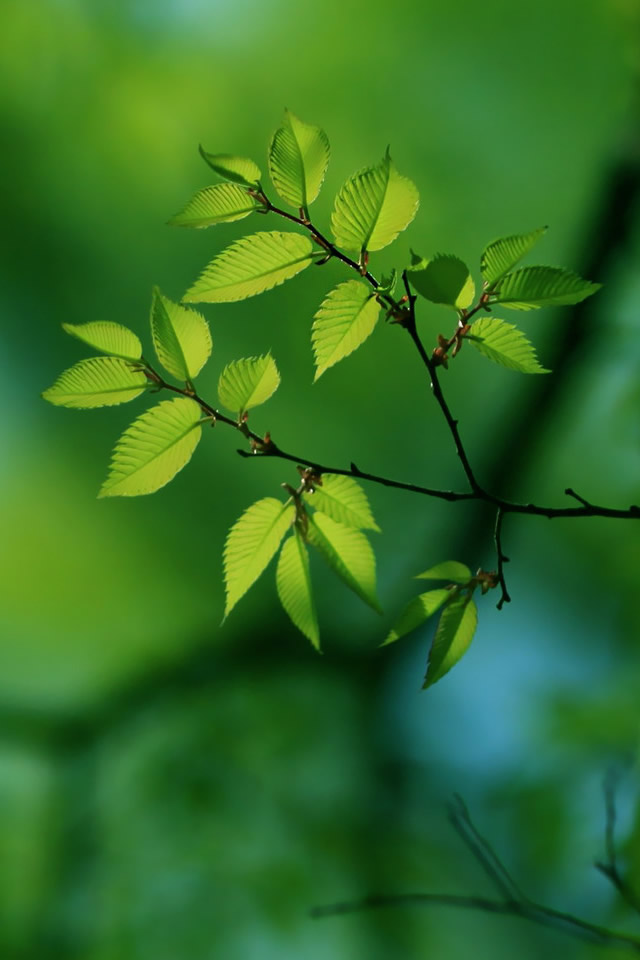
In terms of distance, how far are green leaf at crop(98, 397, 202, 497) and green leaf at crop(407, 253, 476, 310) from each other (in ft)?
0.76

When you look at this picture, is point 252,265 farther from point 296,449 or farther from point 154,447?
point 296,449

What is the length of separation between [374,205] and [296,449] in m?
2.34

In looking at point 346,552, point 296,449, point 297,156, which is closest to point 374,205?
point 297,156

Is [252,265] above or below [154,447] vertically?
above

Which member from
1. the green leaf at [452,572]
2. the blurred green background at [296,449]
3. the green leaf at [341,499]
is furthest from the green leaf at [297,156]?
the blurred green background at [296,449]

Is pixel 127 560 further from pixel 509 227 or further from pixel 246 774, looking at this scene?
pixel 509 227

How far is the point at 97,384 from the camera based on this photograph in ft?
2.36

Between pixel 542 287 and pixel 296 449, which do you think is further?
pixel 296 449

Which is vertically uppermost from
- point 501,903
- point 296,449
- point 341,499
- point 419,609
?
point 341,499

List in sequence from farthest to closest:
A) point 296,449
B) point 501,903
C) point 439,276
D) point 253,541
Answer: point 296,449, point 501,903, point 253,541, point 439,276

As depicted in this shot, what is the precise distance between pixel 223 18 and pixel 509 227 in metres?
1.29

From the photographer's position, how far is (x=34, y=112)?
298 centimetres

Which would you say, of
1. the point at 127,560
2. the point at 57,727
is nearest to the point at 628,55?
the point at 127,560

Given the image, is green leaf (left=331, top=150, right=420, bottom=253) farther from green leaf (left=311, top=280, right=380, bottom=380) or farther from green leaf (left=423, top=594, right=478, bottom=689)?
green leaf (left=423, top=594, right=478, bottom=689)
